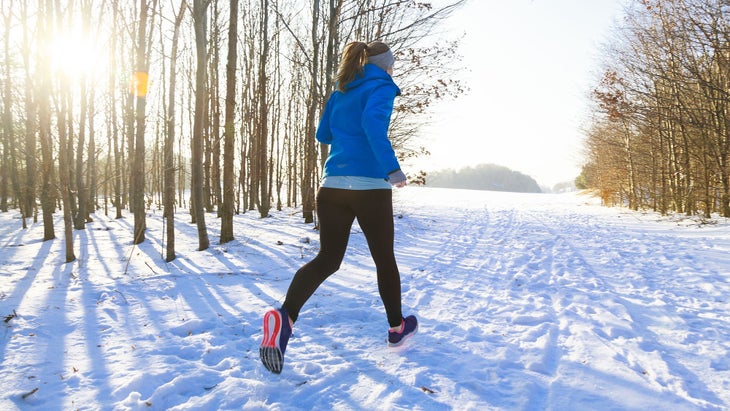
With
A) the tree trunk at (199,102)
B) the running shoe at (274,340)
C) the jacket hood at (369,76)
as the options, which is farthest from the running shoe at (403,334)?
the tree trunk at (199,102)

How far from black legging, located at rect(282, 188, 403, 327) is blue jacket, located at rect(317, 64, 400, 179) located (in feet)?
0.46

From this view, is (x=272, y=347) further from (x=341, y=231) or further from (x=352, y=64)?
(x=352, y=64)

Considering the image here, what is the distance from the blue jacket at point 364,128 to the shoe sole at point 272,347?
922 mm

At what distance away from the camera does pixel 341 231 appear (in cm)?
238

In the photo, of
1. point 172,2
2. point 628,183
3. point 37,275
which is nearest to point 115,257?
point 37,275

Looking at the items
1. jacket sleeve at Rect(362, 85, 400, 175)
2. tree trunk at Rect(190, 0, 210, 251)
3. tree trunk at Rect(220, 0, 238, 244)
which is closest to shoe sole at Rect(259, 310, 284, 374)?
jacket sleeve at Rect(362, 85, 400, 175)

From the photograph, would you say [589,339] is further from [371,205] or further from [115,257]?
[115,257]

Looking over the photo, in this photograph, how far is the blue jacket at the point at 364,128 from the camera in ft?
7.22

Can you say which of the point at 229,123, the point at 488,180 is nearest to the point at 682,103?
the point at 229,123

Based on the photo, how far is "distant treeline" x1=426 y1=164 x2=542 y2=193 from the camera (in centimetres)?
9431

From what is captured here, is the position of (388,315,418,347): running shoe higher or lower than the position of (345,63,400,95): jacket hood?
lower

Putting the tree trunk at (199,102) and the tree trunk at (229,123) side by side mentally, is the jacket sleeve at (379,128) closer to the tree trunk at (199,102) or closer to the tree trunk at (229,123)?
the tree trunk at (199,102)

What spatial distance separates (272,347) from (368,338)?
0.92 m

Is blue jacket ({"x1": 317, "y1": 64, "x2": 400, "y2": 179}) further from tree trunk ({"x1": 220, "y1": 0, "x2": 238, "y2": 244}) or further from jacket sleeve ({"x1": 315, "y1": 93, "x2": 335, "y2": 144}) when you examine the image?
tree trunk ({"x1": 220, "y1": 0, "x2": 238, "y2": 244})
